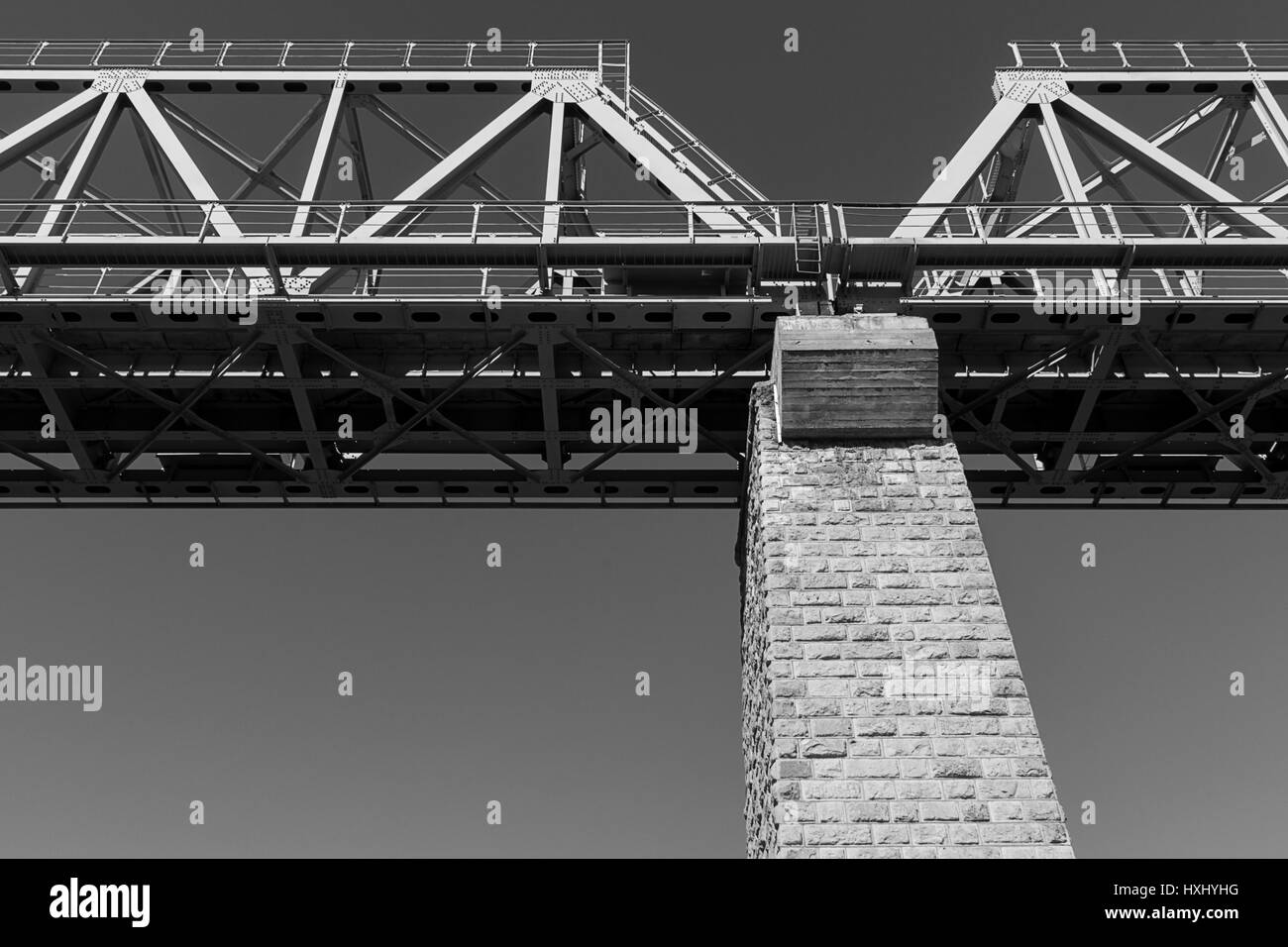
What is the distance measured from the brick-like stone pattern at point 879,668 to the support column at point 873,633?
0.05 ft

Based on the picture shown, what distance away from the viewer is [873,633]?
1090 centimetres

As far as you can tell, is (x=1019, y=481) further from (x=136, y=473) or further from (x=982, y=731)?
(x=136, y=473)

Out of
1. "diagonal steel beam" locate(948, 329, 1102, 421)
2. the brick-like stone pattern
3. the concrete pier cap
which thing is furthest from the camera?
"diagonal steel beam" locate(948, 329, 1102, 421)

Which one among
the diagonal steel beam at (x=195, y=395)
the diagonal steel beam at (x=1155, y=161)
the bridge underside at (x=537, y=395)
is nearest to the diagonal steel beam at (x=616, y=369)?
the bridge underside at (x=537, y=395)

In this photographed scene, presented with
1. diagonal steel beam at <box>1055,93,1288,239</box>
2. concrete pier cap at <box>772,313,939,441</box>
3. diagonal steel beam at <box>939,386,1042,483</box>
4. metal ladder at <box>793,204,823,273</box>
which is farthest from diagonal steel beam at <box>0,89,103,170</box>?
diagonal steel beam at <box>1055,93,1288,239</box>

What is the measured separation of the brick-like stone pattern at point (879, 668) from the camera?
31.7 feet

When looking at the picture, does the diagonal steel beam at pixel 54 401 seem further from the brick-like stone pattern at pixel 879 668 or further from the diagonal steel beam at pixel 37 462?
the brick-like stone pattern at pixel 879 668

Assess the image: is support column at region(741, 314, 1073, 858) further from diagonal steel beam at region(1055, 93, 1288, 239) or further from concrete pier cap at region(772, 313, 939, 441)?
diagonal steel beam at region(1055, 93, 1288, 239)

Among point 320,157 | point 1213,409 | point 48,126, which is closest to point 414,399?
point 320,157

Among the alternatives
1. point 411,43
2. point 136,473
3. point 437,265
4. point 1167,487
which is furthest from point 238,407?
point 1167,487

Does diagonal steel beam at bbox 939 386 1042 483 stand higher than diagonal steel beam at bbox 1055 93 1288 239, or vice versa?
diagonal steel beam at bbox 1055 93 1288 239

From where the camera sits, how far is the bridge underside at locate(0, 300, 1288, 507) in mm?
14547

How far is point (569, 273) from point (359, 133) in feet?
17.3

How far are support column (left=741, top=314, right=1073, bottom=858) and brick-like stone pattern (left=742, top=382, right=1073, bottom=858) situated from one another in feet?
0.05
